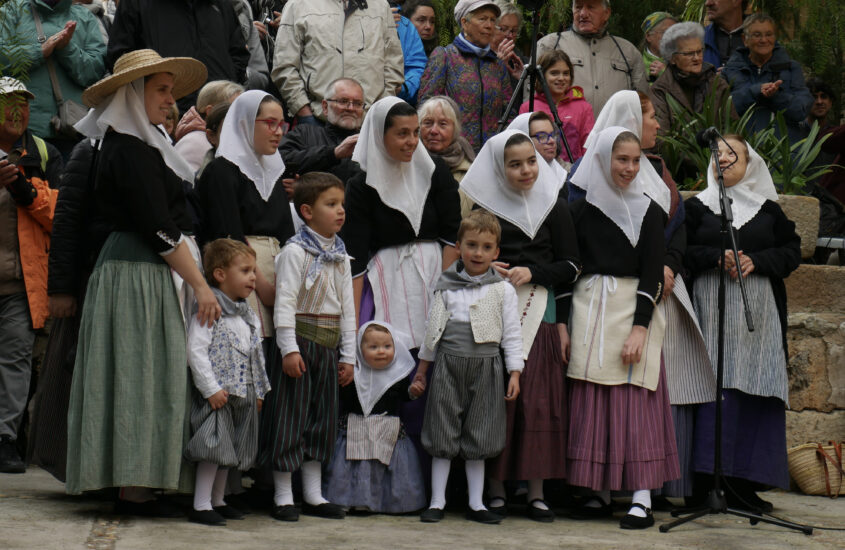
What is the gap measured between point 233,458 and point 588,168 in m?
2.34

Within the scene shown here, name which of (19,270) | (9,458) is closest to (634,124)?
(19,270)

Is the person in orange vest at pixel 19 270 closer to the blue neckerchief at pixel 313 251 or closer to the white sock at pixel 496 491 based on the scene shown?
the blue neckerchief at pixel 313 251

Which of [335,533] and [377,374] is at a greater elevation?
[377,374]

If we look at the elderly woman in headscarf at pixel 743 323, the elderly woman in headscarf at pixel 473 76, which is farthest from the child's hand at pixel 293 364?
the elderly woman in headscarf at pixel 473 76

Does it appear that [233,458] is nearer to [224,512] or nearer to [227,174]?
[224,512]

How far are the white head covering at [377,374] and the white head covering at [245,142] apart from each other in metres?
0.88

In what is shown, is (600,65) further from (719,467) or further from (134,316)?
(134,316)

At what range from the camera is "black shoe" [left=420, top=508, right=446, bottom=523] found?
17.7ft

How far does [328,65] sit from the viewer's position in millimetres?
7707

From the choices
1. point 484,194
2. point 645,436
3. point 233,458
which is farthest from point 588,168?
point 233,458

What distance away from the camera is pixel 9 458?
6.30 m

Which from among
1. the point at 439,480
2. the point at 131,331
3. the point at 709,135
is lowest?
the point at 439,480

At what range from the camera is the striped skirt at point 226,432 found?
4965 millimetres

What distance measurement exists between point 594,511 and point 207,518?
195 cm
